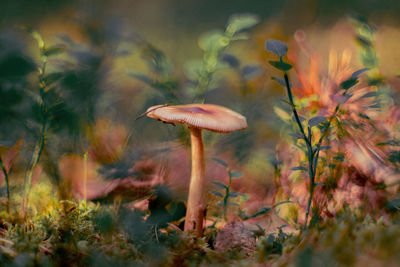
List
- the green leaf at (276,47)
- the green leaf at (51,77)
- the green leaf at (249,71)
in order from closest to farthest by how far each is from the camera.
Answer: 1. the green leaf at (276,47)
2. the green leaf at (51,77)
3. the green leaf at (249,71)

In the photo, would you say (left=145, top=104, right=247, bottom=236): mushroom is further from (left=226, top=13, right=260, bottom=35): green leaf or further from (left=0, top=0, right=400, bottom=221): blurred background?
(left=226, top=13, right=260, bottom=35): green leaf

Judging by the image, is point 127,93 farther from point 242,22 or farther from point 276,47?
point 276,47

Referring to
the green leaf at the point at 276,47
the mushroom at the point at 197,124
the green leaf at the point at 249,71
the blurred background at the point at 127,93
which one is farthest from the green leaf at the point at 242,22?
the green leaf at the point at 276,47

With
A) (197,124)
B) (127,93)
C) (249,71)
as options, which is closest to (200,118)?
(197,124)

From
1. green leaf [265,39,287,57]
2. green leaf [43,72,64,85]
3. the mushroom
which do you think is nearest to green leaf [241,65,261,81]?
the mushroom

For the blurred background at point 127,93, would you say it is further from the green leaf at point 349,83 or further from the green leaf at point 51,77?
the green leaf at point 349,83

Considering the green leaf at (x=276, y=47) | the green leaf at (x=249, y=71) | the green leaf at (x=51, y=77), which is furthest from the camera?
the green leaf at (x=249, y=71)

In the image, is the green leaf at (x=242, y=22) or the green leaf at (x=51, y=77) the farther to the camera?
the green leaf at (x=242, y=22)
